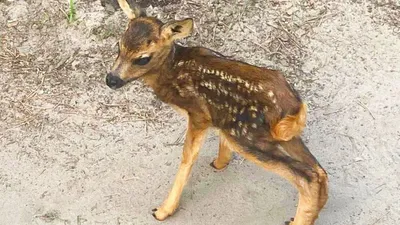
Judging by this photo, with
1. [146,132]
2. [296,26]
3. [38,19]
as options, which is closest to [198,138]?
[146,132]

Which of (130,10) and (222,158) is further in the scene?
(222,158)

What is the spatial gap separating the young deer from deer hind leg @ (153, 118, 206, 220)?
0.06 feet

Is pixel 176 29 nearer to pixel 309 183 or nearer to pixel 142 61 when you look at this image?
pixel 142 61

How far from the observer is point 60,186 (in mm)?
5293

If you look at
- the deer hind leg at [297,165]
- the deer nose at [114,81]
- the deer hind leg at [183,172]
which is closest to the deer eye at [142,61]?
the deer nose at [114,81]

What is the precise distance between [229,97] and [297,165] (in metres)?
0.55

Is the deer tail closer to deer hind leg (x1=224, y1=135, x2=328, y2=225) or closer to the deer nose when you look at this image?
deer hind leg (x1=224, y1=135, x2=328, y2=225)

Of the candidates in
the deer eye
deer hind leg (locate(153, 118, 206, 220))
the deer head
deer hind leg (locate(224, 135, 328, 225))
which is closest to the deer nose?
the deer head

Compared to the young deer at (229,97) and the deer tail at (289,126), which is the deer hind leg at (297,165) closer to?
the young deer at (229,97)

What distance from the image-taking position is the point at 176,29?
455cm

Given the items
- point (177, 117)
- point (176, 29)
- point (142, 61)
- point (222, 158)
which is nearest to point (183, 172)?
point (222, 158)

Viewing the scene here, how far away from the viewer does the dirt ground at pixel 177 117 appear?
516 centimetres

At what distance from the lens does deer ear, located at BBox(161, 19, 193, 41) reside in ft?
14.7

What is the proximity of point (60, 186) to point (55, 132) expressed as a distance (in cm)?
48
